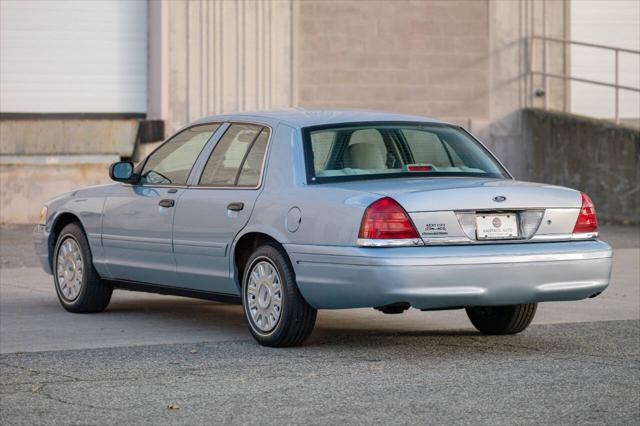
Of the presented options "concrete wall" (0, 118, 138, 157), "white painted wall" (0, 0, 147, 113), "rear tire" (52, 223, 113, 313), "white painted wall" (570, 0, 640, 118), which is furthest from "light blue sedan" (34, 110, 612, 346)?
"white painted wall" (570, 0, 640, 118)

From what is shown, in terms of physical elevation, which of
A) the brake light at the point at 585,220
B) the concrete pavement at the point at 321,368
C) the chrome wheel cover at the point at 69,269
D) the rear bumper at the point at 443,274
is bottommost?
the concrete pavement at the point at 321,368

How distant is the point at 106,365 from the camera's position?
8.05 m

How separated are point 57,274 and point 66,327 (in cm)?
112

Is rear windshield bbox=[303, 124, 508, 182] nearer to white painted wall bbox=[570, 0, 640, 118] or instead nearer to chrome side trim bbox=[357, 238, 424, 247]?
chrome side trim bbox=[357, 238, 424, 247]

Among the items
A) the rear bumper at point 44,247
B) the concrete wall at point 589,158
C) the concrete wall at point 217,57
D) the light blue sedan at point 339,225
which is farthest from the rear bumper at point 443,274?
the concrete wall at point 217,57

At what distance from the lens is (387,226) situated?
26.7 ft

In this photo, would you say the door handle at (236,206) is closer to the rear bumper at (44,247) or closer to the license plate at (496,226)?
the license plate at (496,226)

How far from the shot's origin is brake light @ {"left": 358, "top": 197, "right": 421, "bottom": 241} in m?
8.13

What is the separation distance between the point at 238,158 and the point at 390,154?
1.07 m

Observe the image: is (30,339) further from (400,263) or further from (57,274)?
(400,263)

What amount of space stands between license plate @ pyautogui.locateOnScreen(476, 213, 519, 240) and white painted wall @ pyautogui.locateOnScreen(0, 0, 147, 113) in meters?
14.3

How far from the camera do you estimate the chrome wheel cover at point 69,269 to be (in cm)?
1072

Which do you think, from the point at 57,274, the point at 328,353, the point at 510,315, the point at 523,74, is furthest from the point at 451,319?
the point at 523,74

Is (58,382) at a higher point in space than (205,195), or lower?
lower
